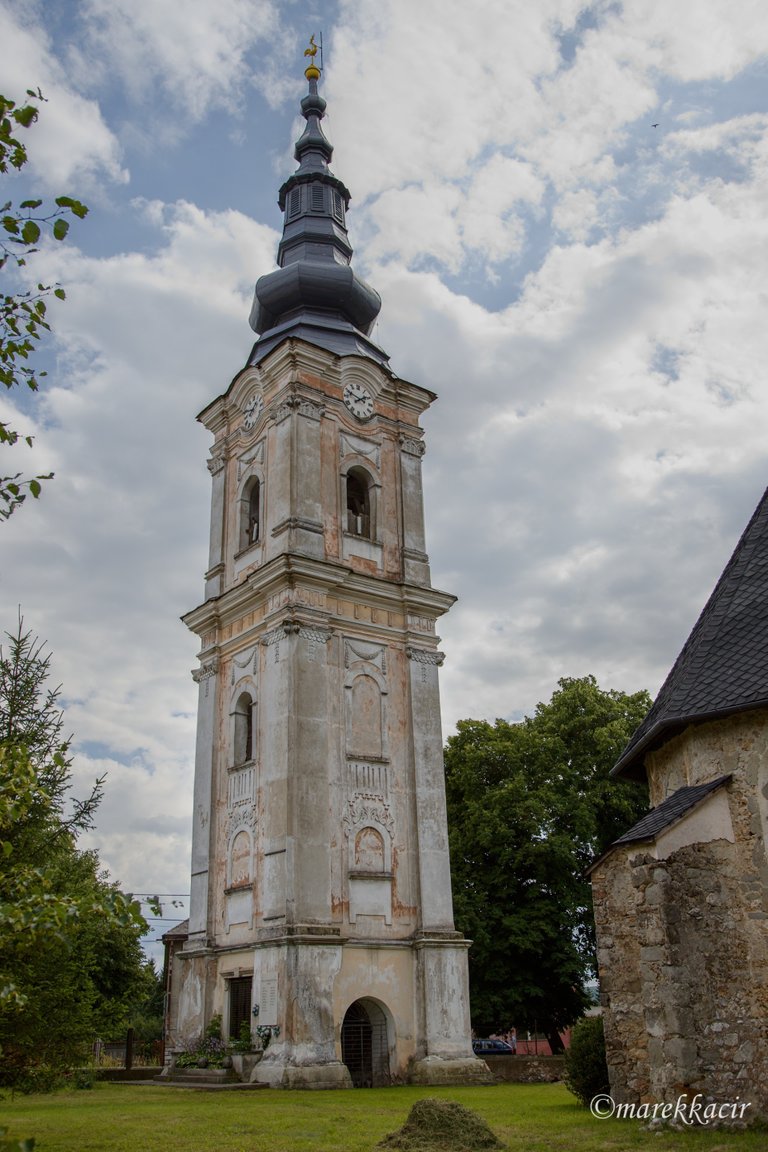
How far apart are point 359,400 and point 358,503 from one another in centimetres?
278

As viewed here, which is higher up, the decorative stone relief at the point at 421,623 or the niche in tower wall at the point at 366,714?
the decorative stone relief at the point at 421,623

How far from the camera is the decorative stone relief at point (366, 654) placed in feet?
80.1

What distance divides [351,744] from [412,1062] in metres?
6.86

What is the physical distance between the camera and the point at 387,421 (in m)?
28.2

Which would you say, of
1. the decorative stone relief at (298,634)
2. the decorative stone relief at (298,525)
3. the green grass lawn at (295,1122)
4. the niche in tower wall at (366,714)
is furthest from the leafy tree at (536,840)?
the decorative stone relief at (298,525)

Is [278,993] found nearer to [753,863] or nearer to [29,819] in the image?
[29,819]

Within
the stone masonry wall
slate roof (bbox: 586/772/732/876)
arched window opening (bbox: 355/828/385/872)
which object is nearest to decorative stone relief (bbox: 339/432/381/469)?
arched window opening (bbox: 355/828/385/872)

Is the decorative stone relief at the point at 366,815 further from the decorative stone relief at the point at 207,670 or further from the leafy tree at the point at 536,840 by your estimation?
the leafy tree at the point at 536,840

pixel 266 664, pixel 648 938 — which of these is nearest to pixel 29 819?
pixel 648 938

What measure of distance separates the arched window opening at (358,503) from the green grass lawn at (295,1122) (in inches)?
527

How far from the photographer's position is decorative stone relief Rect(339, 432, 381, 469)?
26766 mm

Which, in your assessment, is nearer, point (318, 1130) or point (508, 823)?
point (318, 1130)

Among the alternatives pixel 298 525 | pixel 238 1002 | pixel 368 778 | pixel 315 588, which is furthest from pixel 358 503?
pixel 238 1002

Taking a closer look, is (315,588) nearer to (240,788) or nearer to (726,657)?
(240,788)
